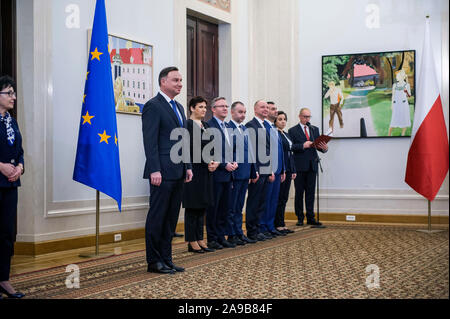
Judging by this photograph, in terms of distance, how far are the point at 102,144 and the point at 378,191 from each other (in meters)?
4.86

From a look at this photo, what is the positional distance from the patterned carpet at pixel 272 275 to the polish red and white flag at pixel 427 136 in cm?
109

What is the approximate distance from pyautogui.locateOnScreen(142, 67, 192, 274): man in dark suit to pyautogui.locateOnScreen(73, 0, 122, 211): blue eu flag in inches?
39.1

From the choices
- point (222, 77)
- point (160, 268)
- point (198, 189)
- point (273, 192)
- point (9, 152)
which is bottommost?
point (160, 268)

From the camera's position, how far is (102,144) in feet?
16.3

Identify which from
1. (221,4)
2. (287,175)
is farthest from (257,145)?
(221,4)

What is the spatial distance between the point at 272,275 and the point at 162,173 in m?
1.08

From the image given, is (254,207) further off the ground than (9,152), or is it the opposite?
(9,152)

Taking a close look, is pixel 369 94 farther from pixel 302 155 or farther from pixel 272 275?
pixel 272 275

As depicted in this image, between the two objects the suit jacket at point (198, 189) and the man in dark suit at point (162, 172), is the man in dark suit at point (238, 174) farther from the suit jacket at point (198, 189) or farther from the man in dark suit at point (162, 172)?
the man in dark suit at point (162, 172)

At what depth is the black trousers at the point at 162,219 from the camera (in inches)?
158

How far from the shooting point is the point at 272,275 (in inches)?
157
